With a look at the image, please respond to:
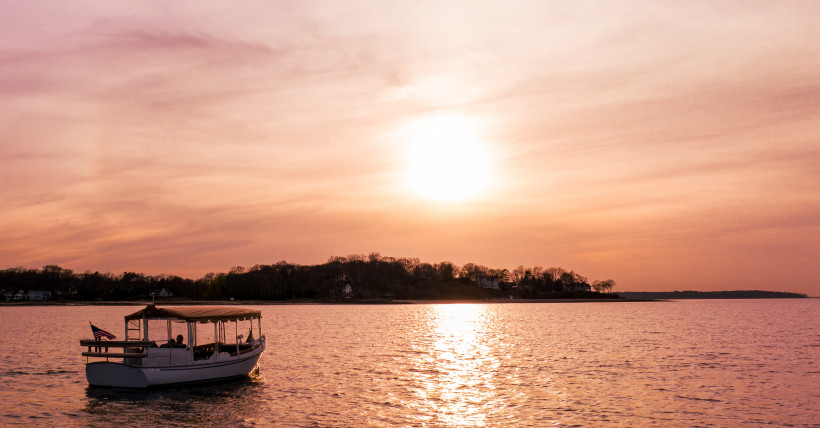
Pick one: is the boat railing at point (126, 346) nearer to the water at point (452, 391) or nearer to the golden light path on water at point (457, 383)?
the water at point (452, 391)

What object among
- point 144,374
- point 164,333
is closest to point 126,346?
point 144,374

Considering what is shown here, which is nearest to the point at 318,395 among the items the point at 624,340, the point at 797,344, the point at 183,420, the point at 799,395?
the point at 183,420

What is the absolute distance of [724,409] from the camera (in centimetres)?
3744

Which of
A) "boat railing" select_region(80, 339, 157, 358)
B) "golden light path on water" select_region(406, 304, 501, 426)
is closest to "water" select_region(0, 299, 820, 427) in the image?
"golden light path on water" select_region(406, 304, 501, 426)

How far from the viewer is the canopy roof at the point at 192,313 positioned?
4453 cm

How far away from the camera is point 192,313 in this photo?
47.0 m

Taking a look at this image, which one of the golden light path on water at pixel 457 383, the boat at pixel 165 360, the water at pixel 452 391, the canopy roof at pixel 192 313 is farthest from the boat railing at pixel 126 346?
the golden light path on water at pixel 457 383

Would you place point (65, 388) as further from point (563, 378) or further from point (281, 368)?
point (563, 378)

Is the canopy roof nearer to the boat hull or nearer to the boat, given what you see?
the boat

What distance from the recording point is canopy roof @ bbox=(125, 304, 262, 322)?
146ft

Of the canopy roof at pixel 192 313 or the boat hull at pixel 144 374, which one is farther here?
the canopy roof at pixel 192 313

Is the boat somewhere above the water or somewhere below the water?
above

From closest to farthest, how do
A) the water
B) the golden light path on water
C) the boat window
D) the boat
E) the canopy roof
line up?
the water
the golden light path on water
the boat
the canopy roof
the boat window

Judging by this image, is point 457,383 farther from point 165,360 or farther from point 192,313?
point 165,360
